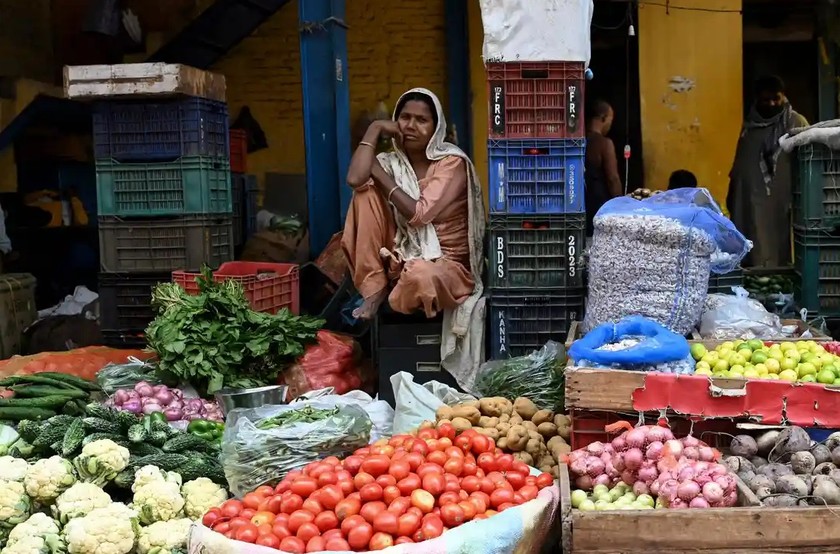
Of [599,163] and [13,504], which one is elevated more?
[599,163]

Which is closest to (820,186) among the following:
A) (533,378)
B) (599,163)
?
(533,378)

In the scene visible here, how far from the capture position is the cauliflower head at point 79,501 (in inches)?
155

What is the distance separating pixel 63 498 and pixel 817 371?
3.43m

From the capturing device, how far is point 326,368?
567 centimetres

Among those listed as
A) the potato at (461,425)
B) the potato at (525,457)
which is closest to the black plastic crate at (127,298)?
the potato at (461,425)

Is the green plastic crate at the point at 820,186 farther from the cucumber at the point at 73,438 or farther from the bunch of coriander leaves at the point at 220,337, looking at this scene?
the cucumber at the point at 73,438

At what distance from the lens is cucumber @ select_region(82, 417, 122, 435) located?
14.8ft

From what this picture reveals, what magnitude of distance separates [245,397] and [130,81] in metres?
2.48

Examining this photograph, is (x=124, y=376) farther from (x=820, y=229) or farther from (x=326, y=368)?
(x=820, y=229)

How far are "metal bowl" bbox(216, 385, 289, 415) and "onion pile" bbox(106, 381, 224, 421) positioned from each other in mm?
81

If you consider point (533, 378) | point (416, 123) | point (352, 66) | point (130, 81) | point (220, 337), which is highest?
point (352, 66)

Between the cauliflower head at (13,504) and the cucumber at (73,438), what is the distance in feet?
0.96

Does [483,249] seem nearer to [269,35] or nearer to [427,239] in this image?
[427,239]

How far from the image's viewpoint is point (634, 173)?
9539 millimetres
